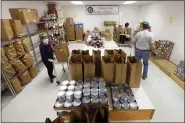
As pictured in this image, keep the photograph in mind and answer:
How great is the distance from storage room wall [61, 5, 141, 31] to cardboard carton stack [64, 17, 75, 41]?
45.3 inches

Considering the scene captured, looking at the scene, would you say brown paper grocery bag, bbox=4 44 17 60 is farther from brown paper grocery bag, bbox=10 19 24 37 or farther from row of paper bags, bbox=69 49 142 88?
row of paper bags, bbox=69 49 142 88

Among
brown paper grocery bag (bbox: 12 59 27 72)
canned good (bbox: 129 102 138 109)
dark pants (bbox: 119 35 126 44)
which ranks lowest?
canned good (bbox: 129 102 138 109)

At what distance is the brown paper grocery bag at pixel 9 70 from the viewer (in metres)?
2.84

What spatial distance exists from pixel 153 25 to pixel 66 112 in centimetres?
648

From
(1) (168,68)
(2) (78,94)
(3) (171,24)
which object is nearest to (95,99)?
(2) (78,94)

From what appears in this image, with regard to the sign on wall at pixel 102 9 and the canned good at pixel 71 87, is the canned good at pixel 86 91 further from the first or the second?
the sign on wall at pixel 102 9

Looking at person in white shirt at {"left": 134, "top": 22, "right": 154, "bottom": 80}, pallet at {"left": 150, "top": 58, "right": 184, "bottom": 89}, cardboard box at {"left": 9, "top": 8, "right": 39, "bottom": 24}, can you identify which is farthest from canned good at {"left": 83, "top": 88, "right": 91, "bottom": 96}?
cardboard box at {"left": 9, "top": 8, "right": 39, "bottom": 24}

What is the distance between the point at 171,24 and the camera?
15.3 feet

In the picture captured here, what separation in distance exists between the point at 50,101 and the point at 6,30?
1963 mm

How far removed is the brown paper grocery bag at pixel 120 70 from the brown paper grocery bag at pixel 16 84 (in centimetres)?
262

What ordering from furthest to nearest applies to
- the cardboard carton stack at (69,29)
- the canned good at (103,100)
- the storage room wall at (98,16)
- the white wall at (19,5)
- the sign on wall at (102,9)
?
1. the storage room wall at (98,16)
2. the sign on wall at (102,9)
3. the cardboard carton stack at (69,29)
4. the white wall at (19,5)
5. the canned good at (103,100)

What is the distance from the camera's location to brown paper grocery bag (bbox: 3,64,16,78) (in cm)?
284

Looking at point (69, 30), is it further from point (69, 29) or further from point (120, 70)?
point (120, 70)

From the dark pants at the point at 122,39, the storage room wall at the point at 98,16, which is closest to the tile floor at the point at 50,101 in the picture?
the dark pants at the point at 122,39
